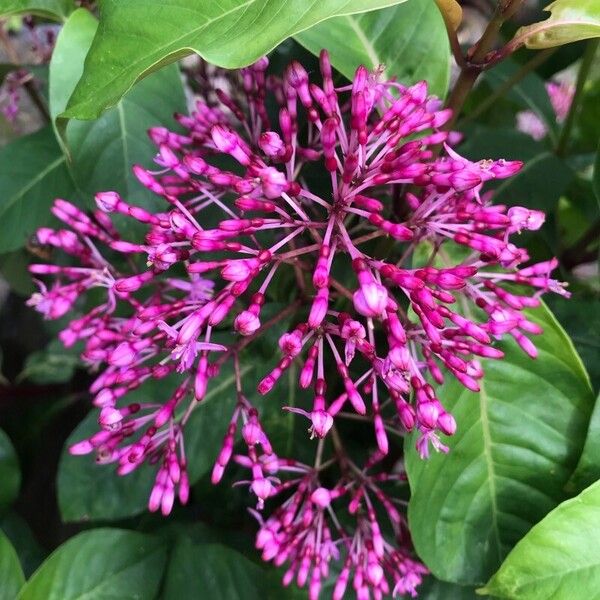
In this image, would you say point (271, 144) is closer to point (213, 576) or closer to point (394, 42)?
point (394, 42)

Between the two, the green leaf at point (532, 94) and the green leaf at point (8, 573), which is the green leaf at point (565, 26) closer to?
the green leaf at point (532, 94)

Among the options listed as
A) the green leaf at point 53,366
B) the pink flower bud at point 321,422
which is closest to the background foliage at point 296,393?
the pink flower bud at point 321,422

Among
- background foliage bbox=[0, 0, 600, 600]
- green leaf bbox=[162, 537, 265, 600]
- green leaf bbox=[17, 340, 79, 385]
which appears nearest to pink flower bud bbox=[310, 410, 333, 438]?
background foliage bbox=[0, 0, 600, 600]

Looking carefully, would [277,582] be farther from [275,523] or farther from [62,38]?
[62,38]

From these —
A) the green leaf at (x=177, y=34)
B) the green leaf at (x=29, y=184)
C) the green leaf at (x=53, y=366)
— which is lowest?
the green leaf at (x=53, y=366)

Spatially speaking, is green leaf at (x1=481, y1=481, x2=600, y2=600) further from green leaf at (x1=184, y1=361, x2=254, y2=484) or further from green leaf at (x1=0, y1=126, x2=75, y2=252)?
green leaf at (x1=0, y1=126, x2=75, y2=252)
